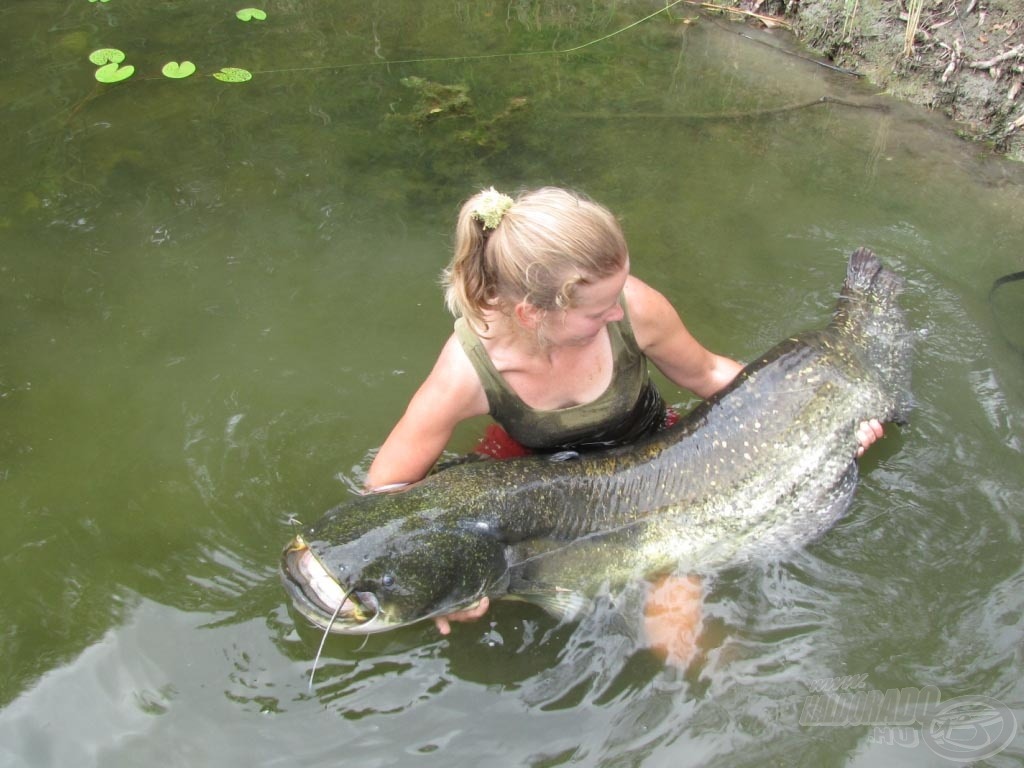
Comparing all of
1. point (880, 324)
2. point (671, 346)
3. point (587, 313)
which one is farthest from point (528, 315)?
point (880, 324)

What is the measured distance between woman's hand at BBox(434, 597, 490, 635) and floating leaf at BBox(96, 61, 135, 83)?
17.4 ft

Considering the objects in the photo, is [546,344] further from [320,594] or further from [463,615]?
[320,594]

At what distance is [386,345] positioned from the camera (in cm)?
422

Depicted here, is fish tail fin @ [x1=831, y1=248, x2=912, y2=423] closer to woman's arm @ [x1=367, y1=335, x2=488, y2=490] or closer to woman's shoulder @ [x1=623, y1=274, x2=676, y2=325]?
woman's shoulder @ [x1=623, y1=274, x2=676, y2=325]

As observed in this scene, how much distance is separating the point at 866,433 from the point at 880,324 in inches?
30.6

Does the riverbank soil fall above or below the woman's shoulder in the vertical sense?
above

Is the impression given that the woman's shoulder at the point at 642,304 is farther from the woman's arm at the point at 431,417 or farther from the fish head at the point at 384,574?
the fish head at the point at 384,574

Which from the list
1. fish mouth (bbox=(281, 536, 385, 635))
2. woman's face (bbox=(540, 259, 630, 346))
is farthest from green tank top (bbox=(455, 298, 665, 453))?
fish mouth (bbox=(281, 536, 385, 635))

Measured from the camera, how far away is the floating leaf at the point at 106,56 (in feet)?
20.7

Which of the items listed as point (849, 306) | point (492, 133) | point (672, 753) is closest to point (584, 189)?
point (492, 133)

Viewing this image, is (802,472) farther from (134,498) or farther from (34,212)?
(34,212)

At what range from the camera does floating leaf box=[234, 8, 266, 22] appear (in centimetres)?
711

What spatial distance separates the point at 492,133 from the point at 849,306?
2.90 metres

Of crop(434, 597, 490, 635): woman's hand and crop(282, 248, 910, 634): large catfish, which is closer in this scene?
crop(282, 248, 910, 634): large catfish
